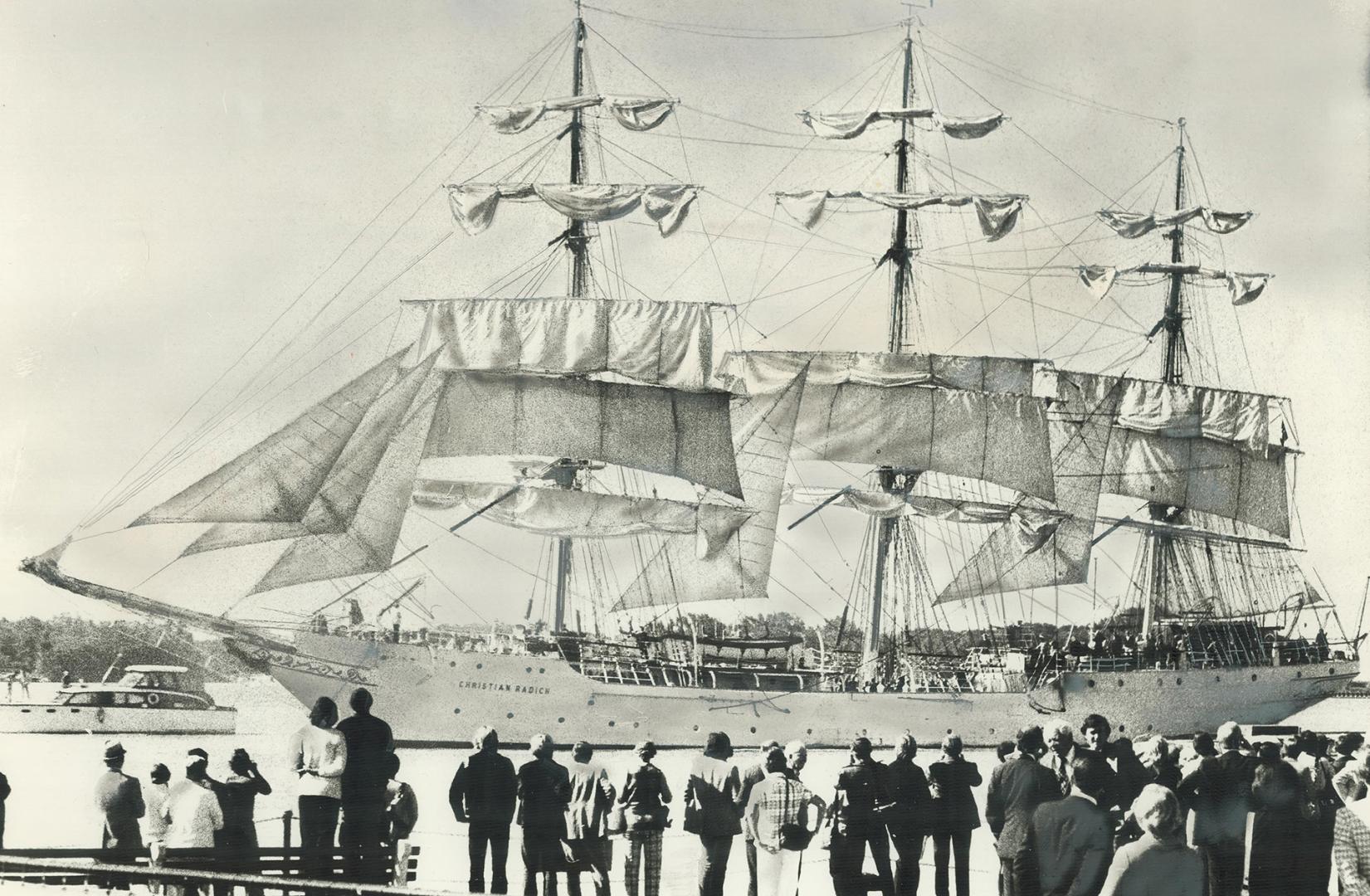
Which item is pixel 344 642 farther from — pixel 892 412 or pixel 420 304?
pixel 892 412

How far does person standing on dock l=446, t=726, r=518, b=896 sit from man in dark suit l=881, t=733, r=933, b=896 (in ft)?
11.1

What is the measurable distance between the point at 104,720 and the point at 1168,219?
4041 centimetres

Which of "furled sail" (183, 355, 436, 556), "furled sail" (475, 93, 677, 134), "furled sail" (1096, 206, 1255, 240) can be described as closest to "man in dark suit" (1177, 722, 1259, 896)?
"furled sail" (183, 355, 436, 556)

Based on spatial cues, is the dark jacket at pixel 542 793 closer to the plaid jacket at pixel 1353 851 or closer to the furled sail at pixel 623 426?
the plaid jacket at pixel 1353 851

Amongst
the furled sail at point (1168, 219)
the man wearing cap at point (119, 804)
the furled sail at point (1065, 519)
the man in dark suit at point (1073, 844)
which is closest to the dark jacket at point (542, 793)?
the man wearing cap at point (119, 804)

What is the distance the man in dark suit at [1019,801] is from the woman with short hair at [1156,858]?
303 cm

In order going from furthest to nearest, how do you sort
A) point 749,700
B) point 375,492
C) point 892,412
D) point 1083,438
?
1. point 1083,438
2. point 892,412
3. point 749,700
4. point 375,492

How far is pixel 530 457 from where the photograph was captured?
4769cm

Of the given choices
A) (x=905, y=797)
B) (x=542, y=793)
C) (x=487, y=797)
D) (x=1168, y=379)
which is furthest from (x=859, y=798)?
(x=1168, y=379)

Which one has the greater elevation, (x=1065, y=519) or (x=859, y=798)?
(x=1065, y=519)

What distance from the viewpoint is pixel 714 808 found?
13180 millimetres

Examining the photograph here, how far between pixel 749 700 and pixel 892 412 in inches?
485

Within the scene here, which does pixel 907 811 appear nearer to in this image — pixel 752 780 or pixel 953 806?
pixel 953 806

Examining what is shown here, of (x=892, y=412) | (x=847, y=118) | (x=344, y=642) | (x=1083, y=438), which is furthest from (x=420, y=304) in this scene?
(x=1083, y=438)
